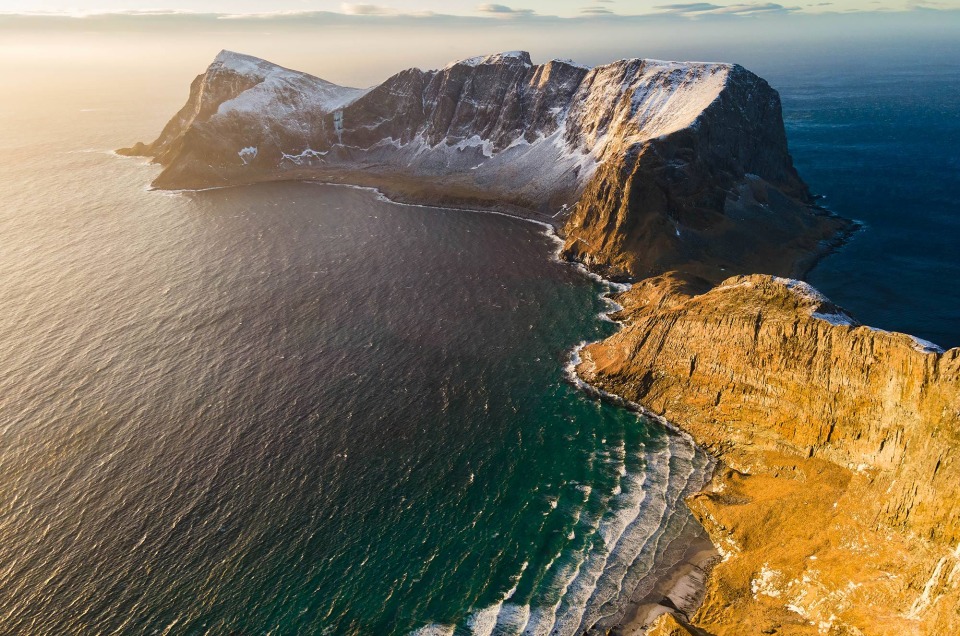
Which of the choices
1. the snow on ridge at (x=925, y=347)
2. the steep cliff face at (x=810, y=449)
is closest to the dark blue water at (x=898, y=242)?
the steep cliff face at (x=810, y=449)

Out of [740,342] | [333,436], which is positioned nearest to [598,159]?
[740,342]

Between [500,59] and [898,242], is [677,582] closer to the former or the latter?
[898,242]

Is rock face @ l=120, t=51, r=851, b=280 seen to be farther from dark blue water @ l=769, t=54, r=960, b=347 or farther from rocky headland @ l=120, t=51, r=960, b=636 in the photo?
dark blue water @ l=769, t=54, r=960, b=347

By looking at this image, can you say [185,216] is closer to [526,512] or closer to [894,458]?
[526,512]

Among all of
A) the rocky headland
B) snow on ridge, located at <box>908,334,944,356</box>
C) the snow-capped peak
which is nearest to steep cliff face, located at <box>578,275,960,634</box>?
the rocky headland

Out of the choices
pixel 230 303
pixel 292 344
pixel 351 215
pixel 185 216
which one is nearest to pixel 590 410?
pixel 292 344
